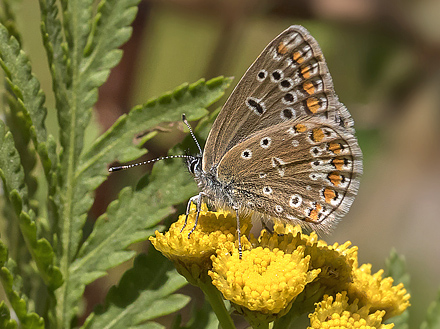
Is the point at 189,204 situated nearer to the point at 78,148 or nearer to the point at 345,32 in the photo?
the point at 78,148

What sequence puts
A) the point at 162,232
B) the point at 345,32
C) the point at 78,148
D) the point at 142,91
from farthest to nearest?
the point at 345,32
the point at 142,91
the point at 162,232
the point at 78,148

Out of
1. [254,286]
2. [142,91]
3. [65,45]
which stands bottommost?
[142,91]

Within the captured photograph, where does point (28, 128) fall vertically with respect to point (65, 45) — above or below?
below

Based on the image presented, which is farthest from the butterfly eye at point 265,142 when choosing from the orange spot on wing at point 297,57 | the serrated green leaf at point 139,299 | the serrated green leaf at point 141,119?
the serrated green leaf at point 139,299

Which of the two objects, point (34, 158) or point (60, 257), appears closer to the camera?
point (60, 257)

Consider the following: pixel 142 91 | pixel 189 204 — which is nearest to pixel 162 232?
pixel 189 204

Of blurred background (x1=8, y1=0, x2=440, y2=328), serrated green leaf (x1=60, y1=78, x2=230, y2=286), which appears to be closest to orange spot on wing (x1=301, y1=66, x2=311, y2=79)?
serrated green leaf (x1=60, y1=78, x2=230, y2=286)

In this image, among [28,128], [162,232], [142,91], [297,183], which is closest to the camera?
[28,128]
